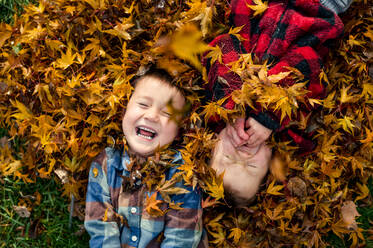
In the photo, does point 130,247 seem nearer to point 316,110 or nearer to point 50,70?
point 50,70

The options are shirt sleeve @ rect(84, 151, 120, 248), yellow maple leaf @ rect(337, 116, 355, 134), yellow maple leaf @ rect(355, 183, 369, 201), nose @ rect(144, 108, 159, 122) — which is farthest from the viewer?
yellow maple leaf @ rect(355, 183, 369, 201)

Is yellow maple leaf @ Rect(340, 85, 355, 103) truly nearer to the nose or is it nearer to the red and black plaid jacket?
the red and black plaid jacket

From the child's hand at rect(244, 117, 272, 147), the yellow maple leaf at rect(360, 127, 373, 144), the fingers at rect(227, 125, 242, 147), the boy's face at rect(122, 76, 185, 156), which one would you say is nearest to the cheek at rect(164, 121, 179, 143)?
the boy's face at rect(122, 76, 185, 156)

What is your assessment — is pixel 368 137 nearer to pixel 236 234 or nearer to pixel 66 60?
pixel 236 234

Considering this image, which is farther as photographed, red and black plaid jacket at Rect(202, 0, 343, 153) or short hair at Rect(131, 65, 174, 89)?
short hair at Rect(131, 65, 174, 89)

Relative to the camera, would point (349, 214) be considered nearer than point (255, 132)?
No

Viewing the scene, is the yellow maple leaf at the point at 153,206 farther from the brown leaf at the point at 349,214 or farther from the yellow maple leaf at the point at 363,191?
the yellow maple leaf at the point at 363,191

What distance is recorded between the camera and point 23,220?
2.27 m

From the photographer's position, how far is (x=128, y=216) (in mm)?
1966

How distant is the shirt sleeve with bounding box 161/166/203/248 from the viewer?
191 centimetres

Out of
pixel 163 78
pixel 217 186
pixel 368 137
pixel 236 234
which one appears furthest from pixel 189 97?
pixel 368 137

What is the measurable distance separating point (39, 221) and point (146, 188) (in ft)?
3.20

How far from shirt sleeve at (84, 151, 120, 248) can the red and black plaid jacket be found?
3.13 ft

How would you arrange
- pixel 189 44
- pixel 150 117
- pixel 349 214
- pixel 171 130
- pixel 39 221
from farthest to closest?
1. pixel 39 221
2. pixel 349 214
3. pixel 189 44
4. pixel 171 130
5. pixel 150 117
